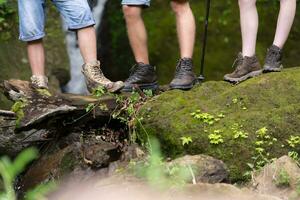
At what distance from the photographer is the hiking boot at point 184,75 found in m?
4.60

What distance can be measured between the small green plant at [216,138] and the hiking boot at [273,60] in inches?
34.0

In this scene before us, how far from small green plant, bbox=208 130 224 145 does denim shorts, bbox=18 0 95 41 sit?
4.69ft

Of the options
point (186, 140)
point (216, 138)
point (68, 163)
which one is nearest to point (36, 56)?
point (68, 163)

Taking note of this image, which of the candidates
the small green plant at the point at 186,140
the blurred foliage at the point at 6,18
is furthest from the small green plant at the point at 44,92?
the blurred foliage at the point at 6,18

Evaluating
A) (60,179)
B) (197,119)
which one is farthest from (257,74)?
(60,179)

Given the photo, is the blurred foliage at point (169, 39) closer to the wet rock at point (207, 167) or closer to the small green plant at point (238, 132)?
the small green plant at point (238, 132)

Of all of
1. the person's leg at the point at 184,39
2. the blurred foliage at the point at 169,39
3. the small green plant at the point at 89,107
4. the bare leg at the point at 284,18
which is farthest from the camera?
the blurred foliage at the point at 169,39

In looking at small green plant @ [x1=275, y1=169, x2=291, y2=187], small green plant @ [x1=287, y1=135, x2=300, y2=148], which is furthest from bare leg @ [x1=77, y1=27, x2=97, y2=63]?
small green plant @ [x1=275, y1=169, x2=291, y2=187]

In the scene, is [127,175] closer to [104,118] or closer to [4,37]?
[104,118]

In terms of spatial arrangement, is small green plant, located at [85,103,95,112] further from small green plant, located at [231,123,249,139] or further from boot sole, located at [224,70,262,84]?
boot sole, located at [224,70,262,84]

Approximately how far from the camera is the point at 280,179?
3271mm

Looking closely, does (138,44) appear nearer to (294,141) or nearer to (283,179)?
(294,141)

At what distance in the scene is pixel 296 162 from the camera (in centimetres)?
361

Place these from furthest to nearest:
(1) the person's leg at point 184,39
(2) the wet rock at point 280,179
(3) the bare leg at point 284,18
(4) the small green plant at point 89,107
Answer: (1) the person's leg at point 184,39 → (3) the bare leg at point 284,18 → (4) the small green plant at point 89,107 → (2) the wet rock at point 280,179
